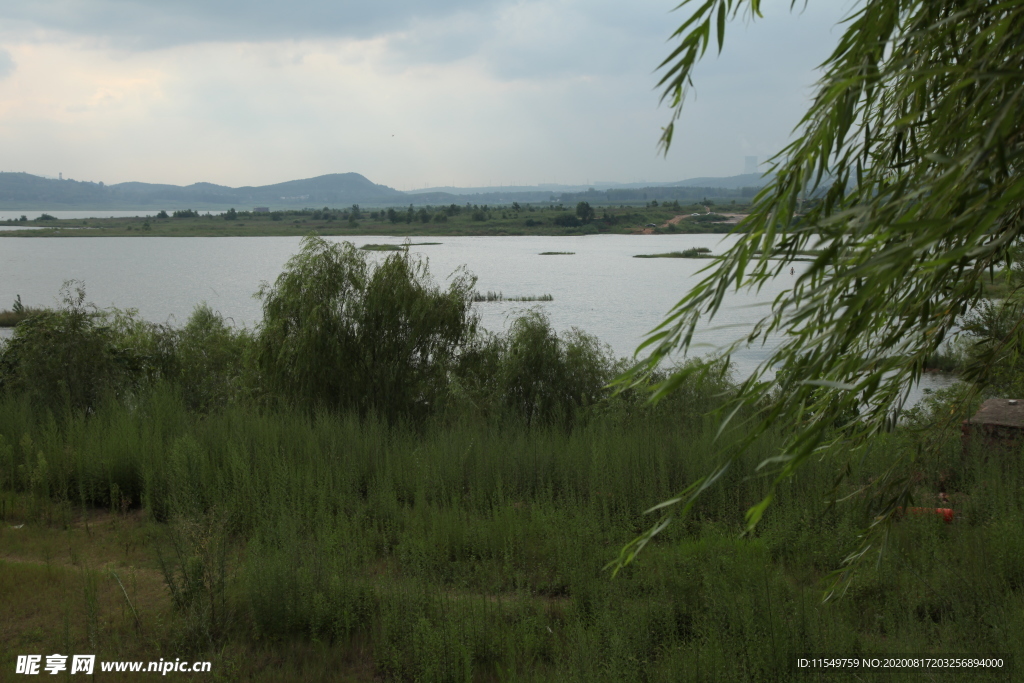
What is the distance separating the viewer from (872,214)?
1.97 meters

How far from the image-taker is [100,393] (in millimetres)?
9688

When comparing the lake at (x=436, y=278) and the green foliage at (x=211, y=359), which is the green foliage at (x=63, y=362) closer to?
the green foliage at (x=211, y=359)

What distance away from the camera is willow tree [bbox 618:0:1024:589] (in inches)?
60.9

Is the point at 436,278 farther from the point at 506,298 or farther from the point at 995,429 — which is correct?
the point at 995,429

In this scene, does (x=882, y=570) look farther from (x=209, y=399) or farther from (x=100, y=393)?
(x=209, y=399)

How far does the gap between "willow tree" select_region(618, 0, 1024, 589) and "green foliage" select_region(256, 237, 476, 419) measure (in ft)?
35.5

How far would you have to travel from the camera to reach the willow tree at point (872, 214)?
5.08 feet

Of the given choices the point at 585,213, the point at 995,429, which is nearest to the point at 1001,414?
the point at 995,429

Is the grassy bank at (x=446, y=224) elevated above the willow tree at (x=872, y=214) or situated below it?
above

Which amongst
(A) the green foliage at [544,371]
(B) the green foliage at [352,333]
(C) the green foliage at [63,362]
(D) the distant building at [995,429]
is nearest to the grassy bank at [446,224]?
(A) the green foliage at [544,371]

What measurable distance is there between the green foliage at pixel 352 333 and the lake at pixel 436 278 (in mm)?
1224

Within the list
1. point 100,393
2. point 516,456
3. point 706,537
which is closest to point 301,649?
point 706,537

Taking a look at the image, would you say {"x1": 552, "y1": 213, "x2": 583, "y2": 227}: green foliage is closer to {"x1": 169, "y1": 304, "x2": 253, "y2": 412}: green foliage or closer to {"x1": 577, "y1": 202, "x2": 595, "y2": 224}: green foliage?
{"x1": 577, "y1": 202, "x2": 595, "y2": 224}: green foliage

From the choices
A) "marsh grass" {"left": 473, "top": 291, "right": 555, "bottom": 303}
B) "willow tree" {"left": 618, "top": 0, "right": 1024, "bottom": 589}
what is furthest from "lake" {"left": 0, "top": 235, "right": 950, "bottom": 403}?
"willow tree" {"left": 618, "top": 0, "right": 1024, "bottom": 589}
